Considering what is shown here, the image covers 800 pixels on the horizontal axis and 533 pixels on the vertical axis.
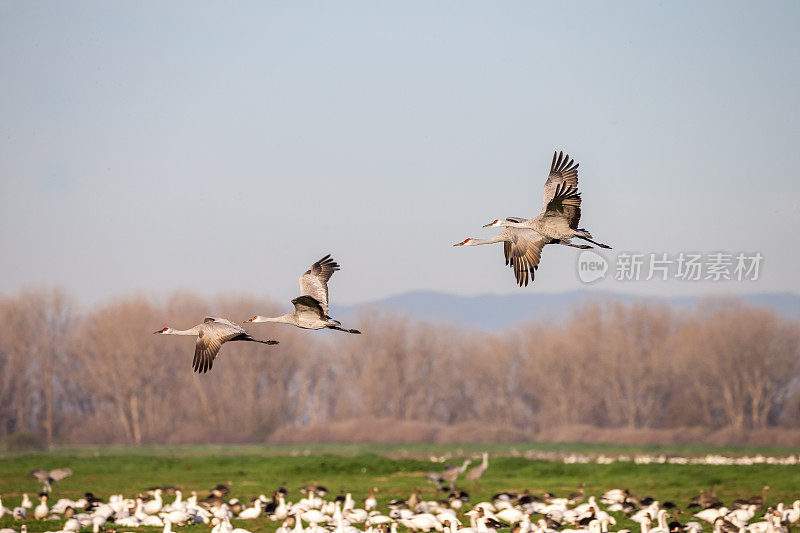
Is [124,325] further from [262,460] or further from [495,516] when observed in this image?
[495,516]

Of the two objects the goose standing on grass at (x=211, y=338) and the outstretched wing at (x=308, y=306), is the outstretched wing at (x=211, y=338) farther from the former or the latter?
the outstretched wing at (x=308, y=306)

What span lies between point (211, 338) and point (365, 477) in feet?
82.4

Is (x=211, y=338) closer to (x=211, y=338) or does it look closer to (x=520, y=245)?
(x=211, y=338)

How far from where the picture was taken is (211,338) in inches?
595

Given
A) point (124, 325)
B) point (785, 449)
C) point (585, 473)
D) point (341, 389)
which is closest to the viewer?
point (585, 473)

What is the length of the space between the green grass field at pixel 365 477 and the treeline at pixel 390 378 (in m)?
23.9

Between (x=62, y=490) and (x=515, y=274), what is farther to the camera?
(x=62, y=490)

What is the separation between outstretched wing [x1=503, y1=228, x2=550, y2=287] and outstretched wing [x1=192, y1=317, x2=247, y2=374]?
142 inches

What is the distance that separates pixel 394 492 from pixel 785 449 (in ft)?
116

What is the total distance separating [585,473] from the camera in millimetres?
38906

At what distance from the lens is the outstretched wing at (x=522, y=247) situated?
52.7ft

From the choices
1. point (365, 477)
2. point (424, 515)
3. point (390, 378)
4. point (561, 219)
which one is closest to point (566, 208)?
point (561, 219)

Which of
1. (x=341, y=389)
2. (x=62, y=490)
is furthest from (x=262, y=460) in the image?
(x=341, y=389)

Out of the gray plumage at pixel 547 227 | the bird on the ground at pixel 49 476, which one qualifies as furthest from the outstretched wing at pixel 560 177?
the bird on the ground at pixel 49 476
